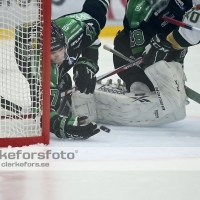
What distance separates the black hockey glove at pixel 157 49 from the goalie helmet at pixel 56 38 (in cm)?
57

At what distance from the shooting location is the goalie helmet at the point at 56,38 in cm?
289

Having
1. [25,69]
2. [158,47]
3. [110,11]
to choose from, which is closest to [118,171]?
[25,69]

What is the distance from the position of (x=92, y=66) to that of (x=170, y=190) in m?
1.32

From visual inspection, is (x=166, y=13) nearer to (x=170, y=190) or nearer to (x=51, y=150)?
(x=51, y=150)

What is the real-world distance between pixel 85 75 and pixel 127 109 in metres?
0.31

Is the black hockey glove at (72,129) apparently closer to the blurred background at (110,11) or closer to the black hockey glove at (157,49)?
the black hockey glove at (157,49)

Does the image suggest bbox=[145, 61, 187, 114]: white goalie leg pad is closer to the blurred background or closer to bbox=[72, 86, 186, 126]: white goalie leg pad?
bbox=[72, 86, 186, 126]: white goalie leg pad

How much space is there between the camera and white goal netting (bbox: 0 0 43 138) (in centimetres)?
265

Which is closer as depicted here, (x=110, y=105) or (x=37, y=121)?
(x=37, y=121)

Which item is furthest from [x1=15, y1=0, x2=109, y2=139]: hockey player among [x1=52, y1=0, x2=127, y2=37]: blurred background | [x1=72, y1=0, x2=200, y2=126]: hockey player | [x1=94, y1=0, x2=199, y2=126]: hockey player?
[x1=52, y1=0, x2=127, y2=37]: blurred background

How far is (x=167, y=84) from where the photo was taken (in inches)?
127

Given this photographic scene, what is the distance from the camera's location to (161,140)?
9.72 ft

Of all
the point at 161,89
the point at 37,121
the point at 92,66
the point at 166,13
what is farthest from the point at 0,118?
the point at 166,13

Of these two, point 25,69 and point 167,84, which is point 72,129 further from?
point 167,84
